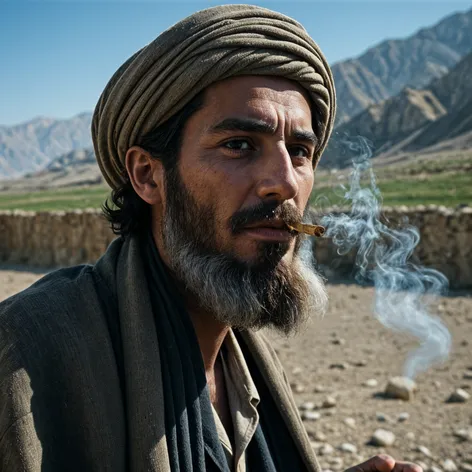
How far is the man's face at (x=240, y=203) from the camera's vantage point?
1.86m

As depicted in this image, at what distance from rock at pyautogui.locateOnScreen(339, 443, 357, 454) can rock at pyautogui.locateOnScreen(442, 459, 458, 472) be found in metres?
0.65

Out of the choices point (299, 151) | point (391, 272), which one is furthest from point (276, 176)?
point (391, 272)

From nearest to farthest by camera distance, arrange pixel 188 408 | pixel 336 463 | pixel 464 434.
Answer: pixel 188 408 < pixel 336 463 < pixel 464 434

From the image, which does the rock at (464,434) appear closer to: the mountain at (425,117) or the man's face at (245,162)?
the man's face at (245,162)

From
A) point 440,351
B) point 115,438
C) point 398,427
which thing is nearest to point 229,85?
point 115,438

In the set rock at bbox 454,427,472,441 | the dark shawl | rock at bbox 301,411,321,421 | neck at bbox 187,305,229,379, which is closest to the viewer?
the dark shawl

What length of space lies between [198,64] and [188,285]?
0.76 metres

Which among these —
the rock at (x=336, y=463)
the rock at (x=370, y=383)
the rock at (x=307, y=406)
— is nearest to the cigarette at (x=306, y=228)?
the rock at (x=336, y=463)

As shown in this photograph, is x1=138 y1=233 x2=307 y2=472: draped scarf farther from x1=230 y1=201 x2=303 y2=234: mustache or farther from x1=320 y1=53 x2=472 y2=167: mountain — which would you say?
x1=320 y1=53 x2=472 y2=167: mountain

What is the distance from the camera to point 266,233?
1859 millimetres

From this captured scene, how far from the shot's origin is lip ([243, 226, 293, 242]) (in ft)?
6.07

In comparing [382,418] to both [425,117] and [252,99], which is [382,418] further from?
[425,117]

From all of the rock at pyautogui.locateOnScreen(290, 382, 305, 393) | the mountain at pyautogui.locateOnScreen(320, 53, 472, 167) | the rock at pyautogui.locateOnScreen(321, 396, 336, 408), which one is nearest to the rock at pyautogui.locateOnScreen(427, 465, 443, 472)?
the rock at pyautogui.locateOnScreen(321, 396, 336, 408)

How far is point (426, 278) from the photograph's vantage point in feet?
34.4
